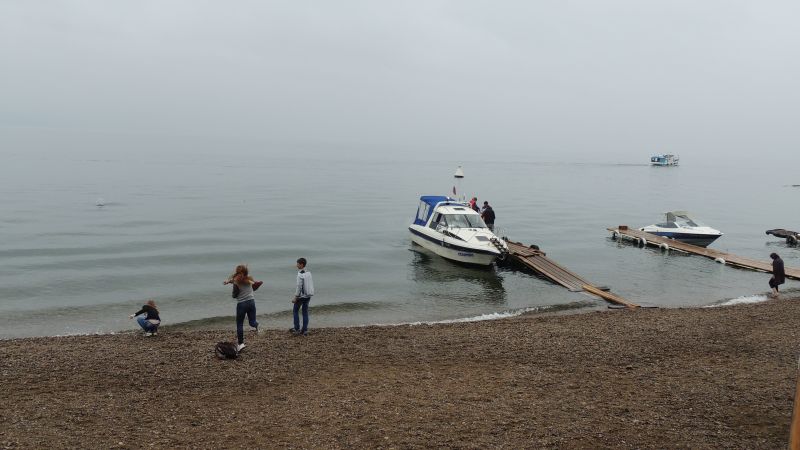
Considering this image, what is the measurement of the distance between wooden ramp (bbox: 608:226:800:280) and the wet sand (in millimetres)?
13669

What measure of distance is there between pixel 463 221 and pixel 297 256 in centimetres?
886

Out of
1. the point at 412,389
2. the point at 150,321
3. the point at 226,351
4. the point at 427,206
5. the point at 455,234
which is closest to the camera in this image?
the point at 412,389

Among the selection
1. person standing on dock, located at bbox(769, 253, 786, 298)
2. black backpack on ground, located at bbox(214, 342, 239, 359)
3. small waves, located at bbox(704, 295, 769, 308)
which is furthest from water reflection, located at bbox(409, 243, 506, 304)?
black backpack on ground, located at bbox(214, 342, 239, 359)

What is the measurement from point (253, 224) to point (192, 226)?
4081mm

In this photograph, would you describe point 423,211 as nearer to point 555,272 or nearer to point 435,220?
point 435,220

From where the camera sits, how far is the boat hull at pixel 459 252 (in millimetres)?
26094

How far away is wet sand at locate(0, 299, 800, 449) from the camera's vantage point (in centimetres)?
867

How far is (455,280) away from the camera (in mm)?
25031

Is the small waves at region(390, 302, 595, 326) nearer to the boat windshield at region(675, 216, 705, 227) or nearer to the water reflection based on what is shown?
the water reflection

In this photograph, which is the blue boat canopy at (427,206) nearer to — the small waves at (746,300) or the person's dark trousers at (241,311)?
the small waves at (746,300)

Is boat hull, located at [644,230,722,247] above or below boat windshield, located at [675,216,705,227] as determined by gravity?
below

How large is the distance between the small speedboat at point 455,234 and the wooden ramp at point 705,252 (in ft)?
39.3

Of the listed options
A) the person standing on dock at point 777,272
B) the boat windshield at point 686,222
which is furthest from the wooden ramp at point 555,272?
the boat windshield at point 686,222

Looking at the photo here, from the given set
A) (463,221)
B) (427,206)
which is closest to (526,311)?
(463,221)
